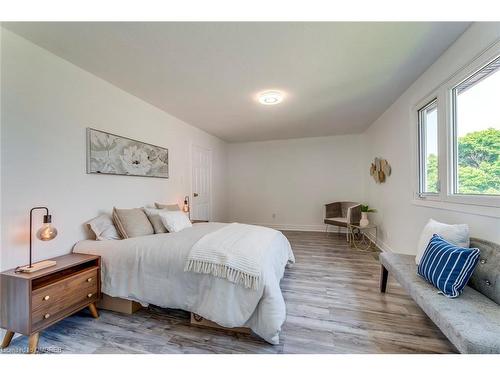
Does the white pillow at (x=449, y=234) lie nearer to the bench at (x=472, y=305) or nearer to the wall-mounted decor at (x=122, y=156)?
the bench at (x=472, y=305)

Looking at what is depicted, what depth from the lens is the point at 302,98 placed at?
3.04 m

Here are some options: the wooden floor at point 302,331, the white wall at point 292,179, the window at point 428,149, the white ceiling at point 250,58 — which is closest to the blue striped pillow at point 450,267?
the wooden floor at point 302,331

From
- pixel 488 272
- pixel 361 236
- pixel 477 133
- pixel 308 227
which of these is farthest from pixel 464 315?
pixel 308 227

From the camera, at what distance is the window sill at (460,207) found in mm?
1549

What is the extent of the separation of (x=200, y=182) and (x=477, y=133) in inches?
163

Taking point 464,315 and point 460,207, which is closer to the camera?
point 464,315

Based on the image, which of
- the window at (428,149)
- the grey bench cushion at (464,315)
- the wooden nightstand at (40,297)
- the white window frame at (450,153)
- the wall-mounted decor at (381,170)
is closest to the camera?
the grey bench cushion at (464,315)

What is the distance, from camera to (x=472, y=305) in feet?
4.31

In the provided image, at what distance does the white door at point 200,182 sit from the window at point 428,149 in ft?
12.1

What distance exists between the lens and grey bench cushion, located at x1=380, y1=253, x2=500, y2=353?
1.03 m

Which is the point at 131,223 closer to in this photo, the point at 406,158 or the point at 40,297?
the point at 40,297

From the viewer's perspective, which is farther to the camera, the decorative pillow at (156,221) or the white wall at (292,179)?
the white wall at (292,179)
